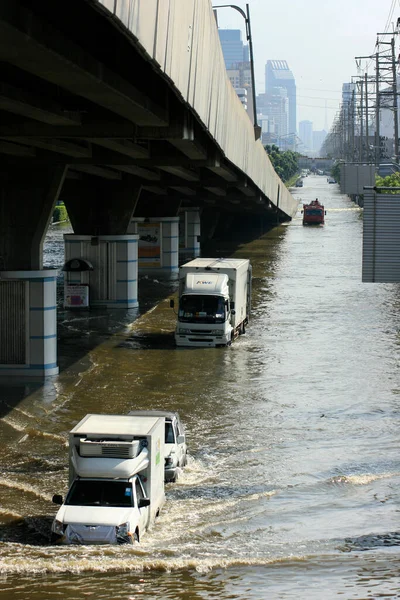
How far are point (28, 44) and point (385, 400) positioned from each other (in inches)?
672

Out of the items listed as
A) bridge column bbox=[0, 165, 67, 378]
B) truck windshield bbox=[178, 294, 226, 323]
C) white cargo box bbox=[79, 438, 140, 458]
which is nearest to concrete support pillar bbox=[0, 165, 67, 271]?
bridge column bbox=[0, 165, 67, 378]

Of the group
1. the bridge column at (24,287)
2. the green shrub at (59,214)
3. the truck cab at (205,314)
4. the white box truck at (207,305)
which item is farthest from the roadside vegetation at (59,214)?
the bridge column at (24,287)

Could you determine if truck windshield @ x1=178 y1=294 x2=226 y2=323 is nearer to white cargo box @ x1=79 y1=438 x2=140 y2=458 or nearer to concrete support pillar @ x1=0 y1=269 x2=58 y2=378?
concrete support pillar @ x1=0 y1=269 x2=58 y2=378

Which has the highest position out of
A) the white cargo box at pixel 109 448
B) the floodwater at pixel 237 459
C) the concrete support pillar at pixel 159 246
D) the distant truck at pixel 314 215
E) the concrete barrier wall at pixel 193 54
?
the concrete barrier wall at pixel 193 54

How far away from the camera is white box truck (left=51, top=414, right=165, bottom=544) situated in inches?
647

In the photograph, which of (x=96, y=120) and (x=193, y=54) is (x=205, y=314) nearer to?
(x=96, y=120)

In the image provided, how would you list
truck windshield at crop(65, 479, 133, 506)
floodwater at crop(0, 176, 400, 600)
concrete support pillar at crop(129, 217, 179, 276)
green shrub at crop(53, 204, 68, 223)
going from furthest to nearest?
1. green shrub at crop(53, 204, 68, 223)
2. concrete support pillar at crop(129, 217, 179, 276)
3. truck windshield at crop(65, 479, 133, 506)
4. floodwater at crop(0, 176, 400, 600)

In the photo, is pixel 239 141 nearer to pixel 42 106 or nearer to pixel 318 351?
pixel 318 351

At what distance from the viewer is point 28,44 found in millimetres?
14648

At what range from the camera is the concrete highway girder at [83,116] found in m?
15.8

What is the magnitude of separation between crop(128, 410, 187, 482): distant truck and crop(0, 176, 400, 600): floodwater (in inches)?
10.4

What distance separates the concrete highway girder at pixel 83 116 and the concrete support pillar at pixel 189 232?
1189 inches

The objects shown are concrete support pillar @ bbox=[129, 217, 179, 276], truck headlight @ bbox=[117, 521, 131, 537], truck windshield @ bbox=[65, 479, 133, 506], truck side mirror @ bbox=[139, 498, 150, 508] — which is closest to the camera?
truck headlight @ bbox=[117, 521, 131, 537]

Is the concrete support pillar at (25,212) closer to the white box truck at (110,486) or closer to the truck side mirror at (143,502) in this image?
the white box truck at (110,486)
